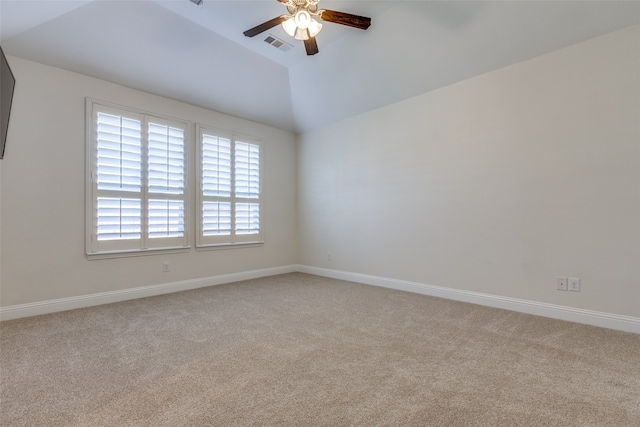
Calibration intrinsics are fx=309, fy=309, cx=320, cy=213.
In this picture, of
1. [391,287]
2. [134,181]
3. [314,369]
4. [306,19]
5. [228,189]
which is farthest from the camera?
[228,189]

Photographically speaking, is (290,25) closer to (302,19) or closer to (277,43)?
(302,19)

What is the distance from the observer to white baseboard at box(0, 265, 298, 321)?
2.98 metres

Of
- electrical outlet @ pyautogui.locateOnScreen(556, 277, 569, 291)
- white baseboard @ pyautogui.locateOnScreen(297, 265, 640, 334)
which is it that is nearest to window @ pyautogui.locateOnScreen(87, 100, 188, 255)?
white baseboard @ pyautogui.locateOnScreen(297, 265, 640, 334)

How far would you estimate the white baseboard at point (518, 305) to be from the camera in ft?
8.71

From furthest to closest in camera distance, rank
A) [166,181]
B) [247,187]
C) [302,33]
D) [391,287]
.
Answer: [247,187] < [391,287] < [166,181] < [302,33]

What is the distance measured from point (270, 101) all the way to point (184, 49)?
1.45 metres

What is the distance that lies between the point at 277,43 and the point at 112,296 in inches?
137

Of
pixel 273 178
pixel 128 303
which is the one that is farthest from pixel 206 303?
pixel 273 178

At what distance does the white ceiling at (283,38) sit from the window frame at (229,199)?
435 mm

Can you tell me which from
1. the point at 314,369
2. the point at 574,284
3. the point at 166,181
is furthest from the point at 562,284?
the point at 166,181

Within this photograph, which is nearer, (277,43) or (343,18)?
(343,18)

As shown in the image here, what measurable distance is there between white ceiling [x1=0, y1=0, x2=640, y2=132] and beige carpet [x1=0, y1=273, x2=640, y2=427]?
8.58ft

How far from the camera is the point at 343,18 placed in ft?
8.34

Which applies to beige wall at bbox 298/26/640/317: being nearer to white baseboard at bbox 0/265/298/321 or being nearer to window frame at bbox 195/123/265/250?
window frame at bbox 195/123/265/250
